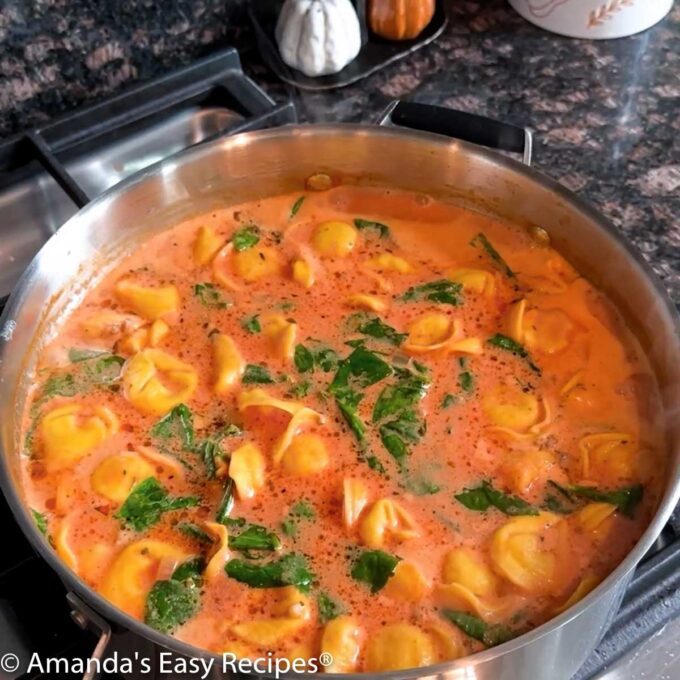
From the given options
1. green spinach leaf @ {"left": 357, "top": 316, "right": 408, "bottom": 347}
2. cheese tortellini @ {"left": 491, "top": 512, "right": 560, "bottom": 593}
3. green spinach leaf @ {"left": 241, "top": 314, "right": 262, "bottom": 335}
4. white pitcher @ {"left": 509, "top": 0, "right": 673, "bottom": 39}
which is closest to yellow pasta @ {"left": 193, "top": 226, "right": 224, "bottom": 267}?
green spinach leaf @ {"left": 241, "top": 314, "right": 262, "bottom": 335}

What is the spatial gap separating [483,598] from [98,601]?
42cm

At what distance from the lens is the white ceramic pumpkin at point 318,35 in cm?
158

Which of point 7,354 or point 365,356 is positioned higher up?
point 7,354

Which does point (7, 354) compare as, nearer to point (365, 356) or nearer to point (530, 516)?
point (365, 356)

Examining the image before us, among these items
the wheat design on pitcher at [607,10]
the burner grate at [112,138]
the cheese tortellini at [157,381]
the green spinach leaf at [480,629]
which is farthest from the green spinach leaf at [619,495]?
the wheat design on pitcher at [607,10]

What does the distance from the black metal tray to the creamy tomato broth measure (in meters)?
0.31

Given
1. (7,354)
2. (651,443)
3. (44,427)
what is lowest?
(651,443)

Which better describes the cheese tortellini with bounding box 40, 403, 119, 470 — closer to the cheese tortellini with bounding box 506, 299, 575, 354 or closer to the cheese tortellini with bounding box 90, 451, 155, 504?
the cheese tortellini with bounding box 90, 451, 155, 504

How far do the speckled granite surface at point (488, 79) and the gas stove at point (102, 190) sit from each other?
0.09 meters

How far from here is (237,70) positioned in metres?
1.60

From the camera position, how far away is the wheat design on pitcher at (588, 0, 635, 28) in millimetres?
1748

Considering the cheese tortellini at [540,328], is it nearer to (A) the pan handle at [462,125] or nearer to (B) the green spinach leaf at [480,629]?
(A) the pan handle at [462,125]

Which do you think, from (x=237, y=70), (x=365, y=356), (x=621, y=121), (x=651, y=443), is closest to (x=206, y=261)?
(x=365, y=356)

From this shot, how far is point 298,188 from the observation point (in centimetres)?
147
